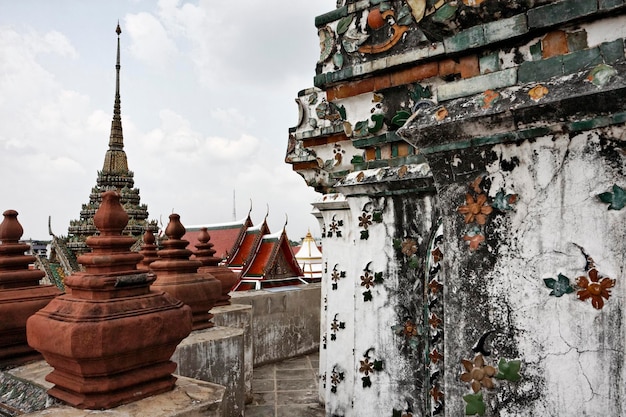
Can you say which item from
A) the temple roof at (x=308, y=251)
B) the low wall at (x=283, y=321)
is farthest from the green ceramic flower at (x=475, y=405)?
the temple roof at (x=308, y=251)

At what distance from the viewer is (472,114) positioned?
1.79 m

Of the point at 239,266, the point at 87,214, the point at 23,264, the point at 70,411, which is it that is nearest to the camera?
the point at 70,411

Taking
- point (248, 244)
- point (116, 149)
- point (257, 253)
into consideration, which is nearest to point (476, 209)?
point (257, 253)

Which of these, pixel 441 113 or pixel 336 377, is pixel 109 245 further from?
pixel 336 377

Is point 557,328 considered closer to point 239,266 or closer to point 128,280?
point 128,280

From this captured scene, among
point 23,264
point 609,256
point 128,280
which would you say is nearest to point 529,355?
point 609,256

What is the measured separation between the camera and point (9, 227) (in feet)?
11.1

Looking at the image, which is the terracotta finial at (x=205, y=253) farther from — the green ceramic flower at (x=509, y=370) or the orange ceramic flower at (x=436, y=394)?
the green ceramic flower at (x=509, y=370)

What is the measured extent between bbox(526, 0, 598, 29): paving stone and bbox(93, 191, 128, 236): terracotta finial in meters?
2.16

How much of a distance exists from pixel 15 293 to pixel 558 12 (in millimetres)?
3498

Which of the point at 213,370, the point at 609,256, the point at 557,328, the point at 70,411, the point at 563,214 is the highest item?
the point at 563,214

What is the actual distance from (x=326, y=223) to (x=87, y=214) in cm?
1555

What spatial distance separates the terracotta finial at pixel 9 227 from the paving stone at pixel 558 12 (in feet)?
11.2

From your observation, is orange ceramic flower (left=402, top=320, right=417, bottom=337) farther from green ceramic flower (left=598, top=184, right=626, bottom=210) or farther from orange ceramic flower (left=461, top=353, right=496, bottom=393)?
green ceramic flower (left=598, top=184, right=626, bottom=210)
